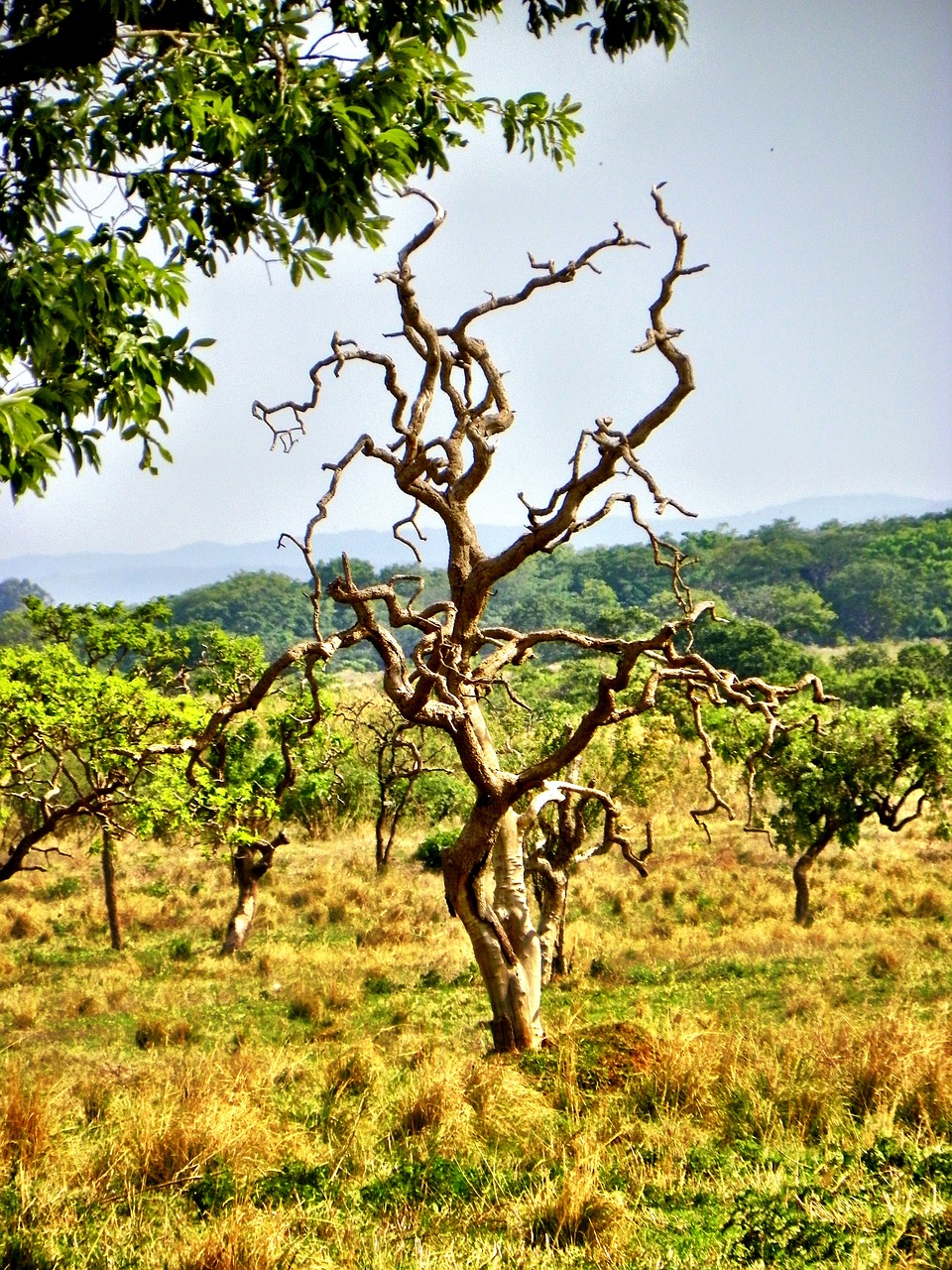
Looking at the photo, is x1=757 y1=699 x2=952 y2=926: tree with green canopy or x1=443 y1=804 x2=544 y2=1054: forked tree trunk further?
x1=757 y1=699 x2=952 y2=926: tree with green canopy

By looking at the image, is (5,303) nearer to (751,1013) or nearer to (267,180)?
(267,180)

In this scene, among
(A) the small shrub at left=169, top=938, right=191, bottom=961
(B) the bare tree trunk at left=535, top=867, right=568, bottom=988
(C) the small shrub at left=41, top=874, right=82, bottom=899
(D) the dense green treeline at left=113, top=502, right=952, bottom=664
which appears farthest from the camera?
(D) the dense green treeline at left=113, top=502, right=952, bottom=664

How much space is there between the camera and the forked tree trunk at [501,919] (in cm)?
771

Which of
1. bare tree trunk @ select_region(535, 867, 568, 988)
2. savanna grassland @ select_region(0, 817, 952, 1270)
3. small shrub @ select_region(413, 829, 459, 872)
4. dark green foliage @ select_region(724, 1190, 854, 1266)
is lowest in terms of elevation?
small shrub @ select_region(413, 829, 459, 872)

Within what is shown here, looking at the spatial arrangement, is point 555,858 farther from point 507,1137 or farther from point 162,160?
point 162,160

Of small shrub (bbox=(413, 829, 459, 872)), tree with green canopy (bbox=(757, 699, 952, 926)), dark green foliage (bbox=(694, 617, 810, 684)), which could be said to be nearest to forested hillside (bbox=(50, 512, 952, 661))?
dark green foliage (bbox=(694, 617, 810, 684))

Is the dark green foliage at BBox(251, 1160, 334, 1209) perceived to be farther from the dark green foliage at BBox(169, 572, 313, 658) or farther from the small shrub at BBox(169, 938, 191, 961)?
the dark green foliage at BBox(169, 572, 313, 658)

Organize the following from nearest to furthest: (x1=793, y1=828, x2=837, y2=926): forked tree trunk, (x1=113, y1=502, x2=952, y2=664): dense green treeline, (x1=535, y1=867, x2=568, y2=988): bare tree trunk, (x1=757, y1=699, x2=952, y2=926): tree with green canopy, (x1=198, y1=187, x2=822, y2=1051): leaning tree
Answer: (x1=198, y1=187, x2=822, y2=1051): leaning tree < (x1=535, y1=867, x2=568, y2=988): bare tree trunk < (x1=757, y1=699, x2=952, y2=926): tree with green canopy < (x1=793, y1=828, x2=837, y2=926): forked tree trunk < (x1=113, y1=502, x2=952, y2=664): dense green treeline

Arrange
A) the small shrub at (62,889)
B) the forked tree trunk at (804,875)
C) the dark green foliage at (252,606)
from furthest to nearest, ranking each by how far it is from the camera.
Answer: the dark green foliage at (252,606) < the small shrub at (62,889) < the forked tree trunk at (804,875)

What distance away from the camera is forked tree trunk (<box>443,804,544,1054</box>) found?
7715mm

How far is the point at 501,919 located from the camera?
8281 millimetres

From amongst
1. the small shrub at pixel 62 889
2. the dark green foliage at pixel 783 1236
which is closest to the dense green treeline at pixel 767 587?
the small shrub at pixel 62 889

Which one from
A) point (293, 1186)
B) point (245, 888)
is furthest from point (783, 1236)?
point (245, 888)

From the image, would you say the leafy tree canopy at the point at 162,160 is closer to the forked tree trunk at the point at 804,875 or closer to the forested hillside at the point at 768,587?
the forked tree trunk at the point at 804,875
